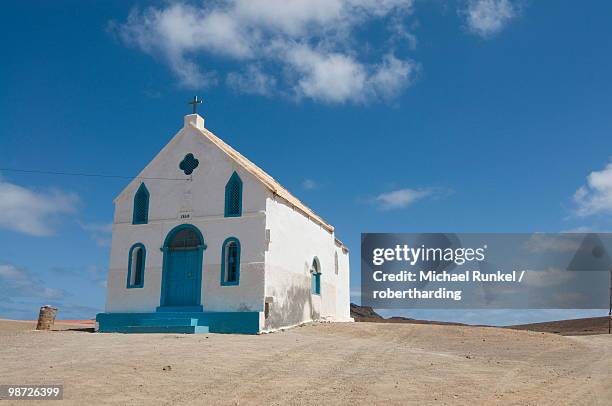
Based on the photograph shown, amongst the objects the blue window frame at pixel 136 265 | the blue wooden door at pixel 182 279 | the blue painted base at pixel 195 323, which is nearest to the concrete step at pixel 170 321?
the blue painted base at pixel 195 323

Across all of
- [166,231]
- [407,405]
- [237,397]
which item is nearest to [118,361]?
[237,397]

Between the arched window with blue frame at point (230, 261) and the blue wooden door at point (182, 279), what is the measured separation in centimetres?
120

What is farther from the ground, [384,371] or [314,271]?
[314,271]

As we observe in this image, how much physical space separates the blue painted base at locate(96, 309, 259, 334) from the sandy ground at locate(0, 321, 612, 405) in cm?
166

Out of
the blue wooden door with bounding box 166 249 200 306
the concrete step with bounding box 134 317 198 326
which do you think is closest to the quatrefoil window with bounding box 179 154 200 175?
the blue wooden door with bounding box 166 249 200 306

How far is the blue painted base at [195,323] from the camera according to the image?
2137 cm

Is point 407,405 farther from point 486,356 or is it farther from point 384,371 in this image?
point 486,356

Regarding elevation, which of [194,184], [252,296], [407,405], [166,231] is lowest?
[407,405]

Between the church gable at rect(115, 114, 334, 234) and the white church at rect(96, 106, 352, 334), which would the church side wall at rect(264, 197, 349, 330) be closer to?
the white church at rect(96, 106, 352, 334)

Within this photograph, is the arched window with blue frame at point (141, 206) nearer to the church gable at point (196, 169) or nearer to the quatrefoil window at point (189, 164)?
the church gable at point (196, 169)

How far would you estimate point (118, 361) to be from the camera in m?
13.3

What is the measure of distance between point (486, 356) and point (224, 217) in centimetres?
1120

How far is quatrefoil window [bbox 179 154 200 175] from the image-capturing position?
2461cm

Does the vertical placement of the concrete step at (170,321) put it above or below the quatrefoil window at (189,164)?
below
